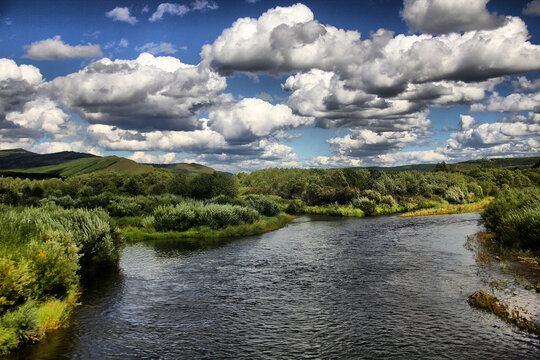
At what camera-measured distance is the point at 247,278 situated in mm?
26109

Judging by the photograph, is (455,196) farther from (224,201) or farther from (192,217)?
(192,217)

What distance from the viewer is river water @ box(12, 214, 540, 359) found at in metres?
14.5

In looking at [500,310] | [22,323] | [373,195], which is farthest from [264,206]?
[22,323]

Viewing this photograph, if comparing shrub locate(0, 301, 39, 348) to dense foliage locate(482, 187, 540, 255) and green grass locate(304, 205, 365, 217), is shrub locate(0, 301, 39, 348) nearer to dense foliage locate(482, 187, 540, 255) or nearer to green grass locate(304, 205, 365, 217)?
dense foliage locate(482, 187, 540, 255)

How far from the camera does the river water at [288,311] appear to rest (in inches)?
573

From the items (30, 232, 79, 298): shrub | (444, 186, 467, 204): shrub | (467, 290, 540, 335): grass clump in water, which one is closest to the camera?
(467, 290, 540, 335): grass clump in water

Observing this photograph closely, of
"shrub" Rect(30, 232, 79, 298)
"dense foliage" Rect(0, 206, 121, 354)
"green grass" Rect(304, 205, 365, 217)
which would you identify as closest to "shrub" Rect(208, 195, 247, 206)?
"green grass" Rect(304, 205, 365, 217)

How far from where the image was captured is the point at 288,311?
19109 mm

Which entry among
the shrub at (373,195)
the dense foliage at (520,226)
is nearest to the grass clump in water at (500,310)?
the dense foliage at (520,226)

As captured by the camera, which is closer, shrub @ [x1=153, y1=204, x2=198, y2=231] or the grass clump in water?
the grass clump in water

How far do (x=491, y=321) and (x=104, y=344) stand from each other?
16.8 m

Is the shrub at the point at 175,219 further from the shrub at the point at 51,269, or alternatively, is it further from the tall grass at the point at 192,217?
the shrub at the point at 51,269

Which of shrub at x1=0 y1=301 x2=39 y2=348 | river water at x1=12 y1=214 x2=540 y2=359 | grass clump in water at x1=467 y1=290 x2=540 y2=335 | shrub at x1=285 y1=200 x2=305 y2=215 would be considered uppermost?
shrub at x1=0 y1=301 x2=39 y2=348

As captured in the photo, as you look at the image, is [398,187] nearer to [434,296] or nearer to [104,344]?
[434,296]
